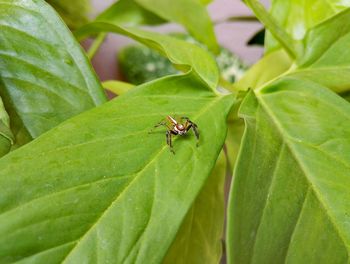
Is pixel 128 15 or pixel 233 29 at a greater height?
pixel 128 15

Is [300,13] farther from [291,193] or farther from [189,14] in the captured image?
[291,193]

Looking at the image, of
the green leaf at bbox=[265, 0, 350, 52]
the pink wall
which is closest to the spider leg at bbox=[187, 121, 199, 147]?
the green leaf at bbox=[265, 0, 350, 52]

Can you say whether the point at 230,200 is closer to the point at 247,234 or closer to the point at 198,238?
the point at 247,234

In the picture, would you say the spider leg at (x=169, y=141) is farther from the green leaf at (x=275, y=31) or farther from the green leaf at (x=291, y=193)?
the green leaf at (x=275, y=31)

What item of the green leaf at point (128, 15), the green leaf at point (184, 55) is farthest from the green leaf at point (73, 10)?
the green leaf at point (184, 55)

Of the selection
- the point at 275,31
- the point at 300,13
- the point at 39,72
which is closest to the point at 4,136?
the point at 39,72

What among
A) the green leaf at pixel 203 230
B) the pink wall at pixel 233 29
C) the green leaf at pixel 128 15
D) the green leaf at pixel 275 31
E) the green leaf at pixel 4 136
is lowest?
the green leaf at pixel 203 230

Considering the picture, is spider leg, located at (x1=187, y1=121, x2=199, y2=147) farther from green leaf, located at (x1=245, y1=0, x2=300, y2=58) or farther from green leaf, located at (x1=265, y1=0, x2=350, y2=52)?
green leaf, located at (x1=265, y1=0, x2=350, y2=52)
